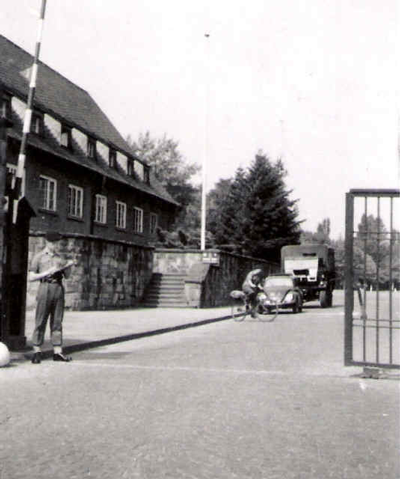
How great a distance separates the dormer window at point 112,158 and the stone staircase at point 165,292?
8952mm

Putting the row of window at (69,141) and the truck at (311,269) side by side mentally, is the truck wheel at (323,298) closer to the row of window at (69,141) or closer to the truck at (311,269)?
the truck at (311,269)

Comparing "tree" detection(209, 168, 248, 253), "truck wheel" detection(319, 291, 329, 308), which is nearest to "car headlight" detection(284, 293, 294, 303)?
"truck wheel" detection(319, 291, 329, 308)

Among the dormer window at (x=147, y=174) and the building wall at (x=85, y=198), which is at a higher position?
the dormer window at (x=147, y=174)

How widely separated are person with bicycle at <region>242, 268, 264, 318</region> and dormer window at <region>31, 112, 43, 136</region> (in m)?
12.4

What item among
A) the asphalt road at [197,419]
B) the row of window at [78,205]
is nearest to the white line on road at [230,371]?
the asphalt road at [197,419]

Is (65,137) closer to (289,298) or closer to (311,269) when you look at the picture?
(311,269)

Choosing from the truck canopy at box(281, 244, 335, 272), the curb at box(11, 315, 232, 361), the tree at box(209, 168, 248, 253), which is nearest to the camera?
the curb at box(11, 315, 232, 361)

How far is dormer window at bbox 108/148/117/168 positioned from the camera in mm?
35438

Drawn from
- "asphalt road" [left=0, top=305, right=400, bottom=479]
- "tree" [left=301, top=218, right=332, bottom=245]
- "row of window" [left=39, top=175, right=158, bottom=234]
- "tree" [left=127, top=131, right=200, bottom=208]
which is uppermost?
"tree" [left=127, top=131, right=200, bottom=208]

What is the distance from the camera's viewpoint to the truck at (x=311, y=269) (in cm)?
3077

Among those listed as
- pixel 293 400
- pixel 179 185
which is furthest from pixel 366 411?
pixel 179 185

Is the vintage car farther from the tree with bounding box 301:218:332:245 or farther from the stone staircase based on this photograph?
the tree with bounding box 301:218:332:245

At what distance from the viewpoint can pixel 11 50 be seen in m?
32.1

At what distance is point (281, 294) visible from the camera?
26.0 meters
